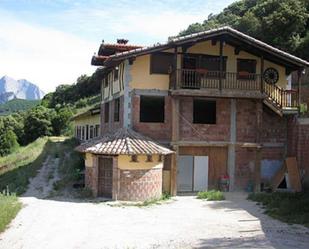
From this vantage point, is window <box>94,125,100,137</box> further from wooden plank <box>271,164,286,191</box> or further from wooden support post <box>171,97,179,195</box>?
wooden plank <box>271,164,286,191</box>

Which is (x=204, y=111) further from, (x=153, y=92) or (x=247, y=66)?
(x=247, y=66)

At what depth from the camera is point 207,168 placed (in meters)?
25.4

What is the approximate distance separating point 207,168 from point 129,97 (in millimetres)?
5518

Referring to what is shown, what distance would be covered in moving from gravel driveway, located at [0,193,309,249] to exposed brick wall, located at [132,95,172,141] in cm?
427

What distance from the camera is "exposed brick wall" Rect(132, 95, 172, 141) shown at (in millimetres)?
24359

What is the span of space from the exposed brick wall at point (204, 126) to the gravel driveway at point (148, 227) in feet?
14.3

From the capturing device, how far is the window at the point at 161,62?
24547mm

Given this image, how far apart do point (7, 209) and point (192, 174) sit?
33.9 ft

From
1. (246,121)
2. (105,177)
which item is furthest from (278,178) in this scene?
(105,177)

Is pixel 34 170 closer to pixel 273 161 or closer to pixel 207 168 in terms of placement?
pixel 207 168

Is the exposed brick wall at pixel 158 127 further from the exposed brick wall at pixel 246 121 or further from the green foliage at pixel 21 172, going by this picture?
the green foliage at pixel 21 172

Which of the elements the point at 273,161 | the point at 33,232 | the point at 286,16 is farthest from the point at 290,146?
the point at 286,16

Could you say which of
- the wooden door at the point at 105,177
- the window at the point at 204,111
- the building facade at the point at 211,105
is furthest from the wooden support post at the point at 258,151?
the wooden door at the point at 105,177

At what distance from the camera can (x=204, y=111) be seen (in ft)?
82.7
